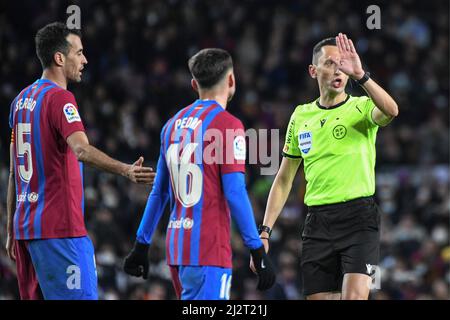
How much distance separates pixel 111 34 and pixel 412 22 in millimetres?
6222

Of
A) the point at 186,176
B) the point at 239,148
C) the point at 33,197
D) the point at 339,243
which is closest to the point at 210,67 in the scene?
the point at 239,148

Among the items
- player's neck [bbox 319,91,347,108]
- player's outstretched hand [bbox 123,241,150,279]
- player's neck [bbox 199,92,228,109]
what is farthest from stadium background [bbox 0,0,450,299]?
player's neck [bbox 199,92,228,109]

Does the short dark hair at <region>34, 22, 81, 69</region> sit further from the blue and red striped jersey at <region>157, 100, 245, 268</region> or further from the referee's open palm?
the referee's open palm

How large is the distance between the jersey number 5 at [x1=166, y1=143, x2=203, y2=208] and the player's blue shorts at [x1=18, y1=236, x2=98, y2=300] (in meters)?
0.85

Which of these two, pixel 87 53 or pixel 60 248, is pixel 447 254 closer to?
pixel 87 53

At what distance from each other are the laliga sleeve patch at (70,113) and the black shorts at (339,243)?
2052 millimetres

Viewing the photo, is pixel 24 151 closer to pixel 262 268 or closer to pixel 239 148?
pixel 239 148

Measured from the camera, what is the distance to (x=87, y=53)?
15.8m

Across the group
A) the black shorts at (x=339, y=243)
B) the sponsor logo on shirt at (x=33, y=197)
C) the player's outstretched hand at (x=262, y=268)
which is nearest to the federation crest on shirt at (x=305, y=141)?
the black shorts at (x=339, y=243)

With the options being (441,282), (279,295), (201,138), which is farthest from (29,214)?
(441,282)

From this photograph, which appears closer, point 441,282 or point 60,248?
point 60,248

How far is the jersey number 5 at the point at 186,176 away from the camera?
583cm

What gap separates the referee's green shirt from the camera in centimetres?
693

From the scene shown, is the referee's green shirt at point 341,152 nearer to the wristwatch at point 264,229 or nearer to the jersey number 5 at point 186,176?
the wristwatch at point 264,229
